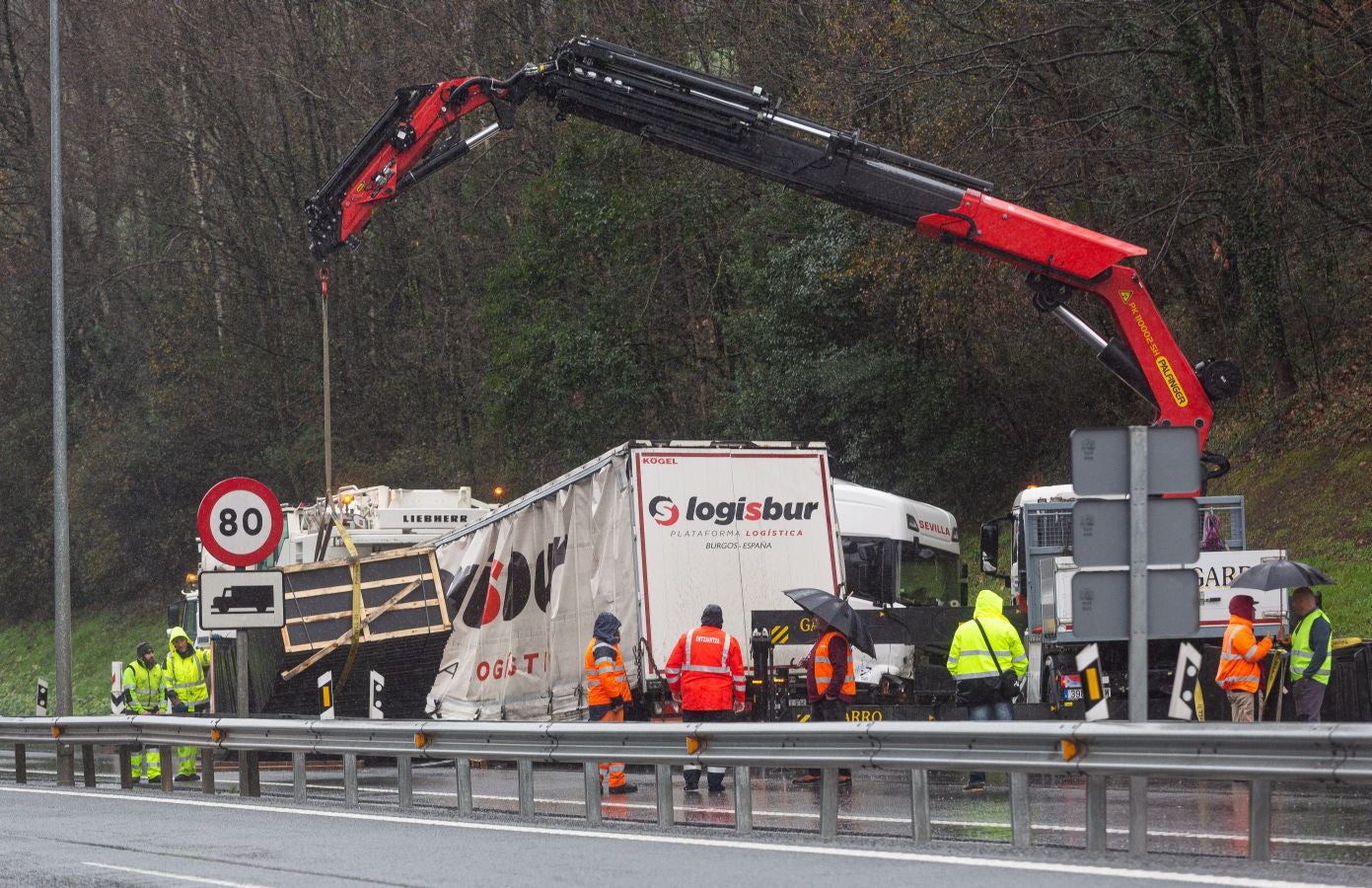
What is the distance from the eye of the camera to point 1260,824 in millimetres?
9039

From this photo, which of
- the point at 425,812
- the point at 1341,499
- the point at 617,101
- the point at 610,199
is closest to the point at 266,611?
the point at 425,812

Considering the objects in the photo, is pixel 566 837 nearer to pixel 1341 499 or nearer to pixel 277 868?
pixel 277 868

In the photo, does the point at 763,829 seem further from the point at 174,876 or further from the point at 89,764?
the point at 89,764

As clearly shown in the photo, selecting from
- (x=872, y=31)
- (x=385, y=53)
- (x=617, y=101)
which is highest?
(x=385, y=53)

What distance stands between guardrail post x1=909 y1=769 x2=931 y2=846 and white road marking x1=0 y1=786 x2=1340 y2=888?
41 cm

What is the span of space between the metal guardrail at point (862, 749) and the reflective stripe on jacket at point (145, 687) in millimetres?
5369

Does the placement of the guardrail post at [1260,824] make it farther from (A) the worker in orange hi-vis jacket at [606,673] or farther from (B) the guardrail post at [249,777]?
(B) the guardrail post at [249,777]

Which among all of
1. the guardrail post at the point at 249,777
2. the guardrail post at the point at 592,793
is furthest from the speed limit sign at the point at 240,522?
the guardrail post at the point at 592,793

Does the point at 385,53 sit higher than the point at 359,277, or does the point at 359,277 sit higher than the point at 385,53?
the point at 385,53

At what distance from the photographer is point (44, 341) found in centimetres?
5300

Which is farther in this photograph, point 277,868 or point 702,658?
point 702,658

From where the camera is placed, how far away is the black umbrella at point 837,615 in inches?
588

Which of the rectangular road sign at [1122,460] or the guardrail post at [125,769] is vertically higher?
the rectangular road sign at [1122,460]

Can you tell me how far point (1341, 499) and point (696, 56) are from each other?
17916 mm
